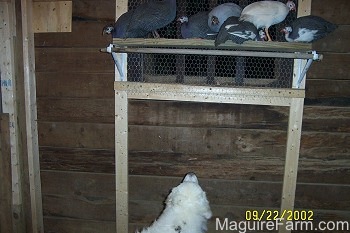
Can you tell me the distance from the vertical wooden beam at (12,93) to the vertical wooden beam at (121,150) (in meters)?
0.67

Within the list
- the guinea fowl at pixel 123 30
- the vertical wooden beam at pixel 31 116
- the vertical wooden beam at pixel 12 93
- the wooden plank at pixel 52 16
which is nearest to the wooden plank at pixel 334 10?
the guinea fowl at pixel 123 30

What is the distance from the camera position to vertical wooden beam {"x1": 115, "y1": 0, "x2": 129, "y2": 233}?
1461 mm

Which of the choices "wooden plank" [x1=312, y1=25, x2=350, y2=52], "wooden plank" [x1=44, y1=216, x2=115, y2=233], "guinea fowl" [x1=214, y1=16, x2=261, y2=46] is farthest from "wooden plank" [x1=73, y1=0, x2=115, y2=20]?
"wooden plank" [x1=44, y1=216, x2=115, y2=233]

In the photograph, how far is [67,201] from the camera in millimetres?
1689

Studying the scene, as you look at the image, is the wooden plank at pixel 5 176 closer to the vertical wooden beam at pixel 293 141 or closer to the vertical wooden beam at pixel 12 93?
the vertical wooden beam at pixel 12 93

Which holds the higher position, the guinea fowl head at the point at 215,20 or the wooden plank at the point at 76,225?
the guinea fowl head at the point at 215,20

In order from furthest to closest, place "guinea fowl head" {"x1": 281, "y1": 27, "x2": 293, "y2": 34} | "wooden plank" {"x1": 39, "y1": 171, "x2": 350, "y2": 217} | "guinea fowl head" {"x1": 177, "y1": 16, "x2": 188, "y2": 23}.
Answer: "wooden plank" {"x1": 39, "y1": 171, "x2": 350, "y2": 217} → "guinea fowl head" {"x1": 177, "y1": 16, "x2": 188, "y2": 23} → "guinea fowl head" {"x1": 281, "y1": 27, "x2": 293, "y2": 34}

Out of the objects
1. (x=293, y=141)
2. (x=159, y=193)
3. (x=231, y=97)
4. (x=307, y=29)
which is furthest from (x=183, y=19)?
(x=159, y=193)

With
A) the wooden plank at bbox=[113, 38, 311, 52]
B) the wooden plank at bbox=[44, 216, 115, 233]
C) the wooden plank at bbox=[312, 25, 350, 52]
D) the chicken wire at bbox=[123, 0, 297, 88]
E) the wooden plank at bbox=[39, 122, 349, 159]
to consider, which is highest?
the wooden plank at bbox=[312, 25, 350, 52]

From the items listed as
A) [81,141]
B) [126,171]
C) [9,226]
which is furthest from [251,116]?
[9,226]

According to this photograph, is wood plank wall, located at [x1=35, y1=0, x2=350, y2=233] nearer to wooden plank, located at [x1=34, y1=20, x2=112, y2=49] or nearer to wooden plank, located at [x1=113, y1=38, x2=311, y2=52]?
wooden plank, located at [x1=34, y1=20, x2=112, y2=49]

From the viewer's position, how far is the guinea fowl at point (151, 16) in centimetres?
123

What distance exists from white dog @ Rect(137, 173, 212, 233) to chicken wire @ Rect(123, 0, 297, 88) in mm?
630

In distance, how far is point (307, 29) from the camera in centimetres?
118
